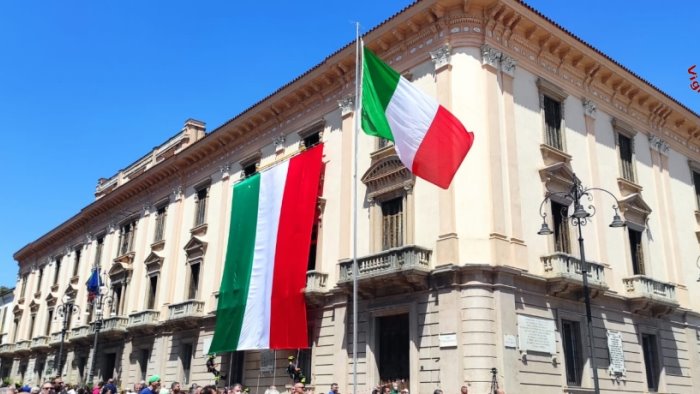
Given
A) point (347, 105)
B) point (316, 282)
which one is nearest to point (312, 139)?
point (347, 105)

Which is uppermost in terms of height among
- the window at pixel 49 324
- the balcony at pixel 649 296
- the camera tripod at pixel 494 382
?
the window at pixel 49 324

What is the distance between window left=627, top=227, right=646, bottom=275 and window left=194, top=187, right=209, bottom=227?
61.5 ft

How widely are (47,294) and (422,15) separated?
3819cm

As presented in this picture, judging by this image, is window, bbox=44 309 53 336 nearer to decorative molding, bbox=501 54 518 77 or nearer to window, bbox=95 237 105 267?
window, bbox=95 237 105 267

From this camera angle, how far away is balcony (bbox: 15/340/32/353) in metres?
46.7

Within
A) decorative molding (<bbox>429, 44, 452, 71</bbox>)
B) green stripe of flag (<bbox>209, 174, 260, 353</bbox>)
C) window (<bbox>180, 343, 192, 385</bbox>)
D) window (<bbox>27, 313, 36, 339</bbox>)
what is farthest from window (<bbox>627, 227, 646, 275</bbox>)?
window (<bbox>27, 313, 36, 339</bbox>)

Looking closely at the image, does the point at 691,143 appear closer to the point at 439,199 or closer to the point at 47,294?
the point at 439,199

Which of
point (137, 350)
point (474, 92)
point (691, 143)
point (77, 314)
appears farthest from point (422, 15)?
point (77, 314)

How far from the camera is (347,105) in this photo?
2419 cm

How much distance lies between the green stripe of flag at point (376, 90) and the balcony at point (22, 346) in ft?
132

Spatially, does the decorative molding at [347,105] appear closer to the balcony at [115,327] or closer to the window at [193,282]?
the window at [193,282]

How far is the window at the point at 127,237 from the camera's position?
3777cm

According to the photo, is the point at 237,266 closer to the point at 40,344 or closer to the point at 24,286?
the point at 40,344

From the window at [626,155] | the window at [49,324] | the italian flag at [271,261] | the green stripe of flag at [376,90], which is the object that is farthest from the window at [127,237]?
the window at [626,155]
